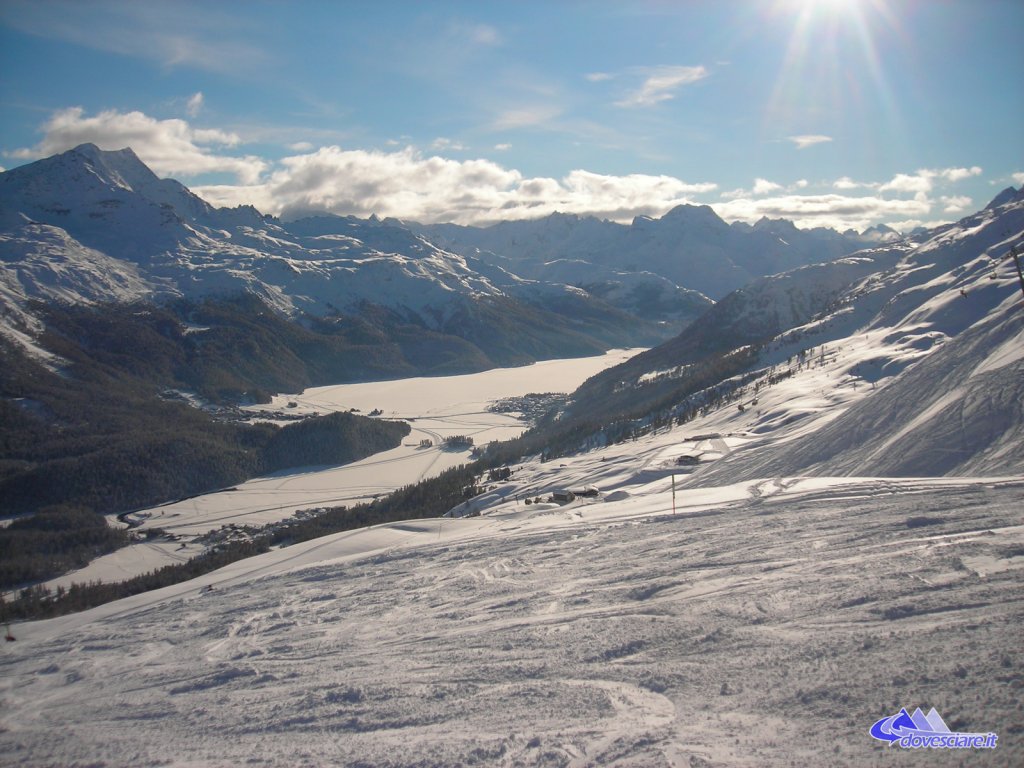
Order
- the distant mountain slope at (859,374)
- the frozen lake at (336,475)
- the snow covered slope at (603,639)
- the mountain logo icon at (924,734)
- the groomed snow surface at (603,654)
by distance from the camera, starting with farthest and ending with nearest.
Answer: the frozen lake at (336,475) → the distant mountain slope at (859,374) → the snow covered slope at (603,639) → the groomed snow surface at (603,654) → the mountain logo icon at (924,734)

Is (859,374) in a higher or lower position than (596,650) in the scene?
higher

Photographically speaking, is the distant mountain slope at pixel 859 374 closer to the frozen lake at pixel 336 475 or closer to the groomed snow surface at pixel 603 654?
the groomed snow surface at pixel 603 654

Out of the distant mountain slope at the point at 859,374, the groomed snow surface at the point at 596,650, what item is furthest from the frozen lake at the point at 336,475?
the groomed snow surface at the point at 596,650

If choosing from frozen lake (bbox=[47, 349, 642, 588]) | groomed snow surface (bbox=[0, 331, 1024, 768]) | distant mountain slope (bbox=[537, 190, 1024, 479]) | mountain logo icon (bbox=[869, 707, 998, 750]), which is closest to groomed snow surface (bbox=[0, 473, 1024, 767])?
groomed snow surface (bbox=[0, 331, 1024, 768])

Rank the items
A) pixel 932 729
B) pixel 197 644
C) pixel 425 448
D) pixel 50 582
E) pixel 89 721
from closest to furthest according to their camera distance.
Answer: pixel 932 729
pixel 89 721
pixel 197 644
pixel 50 582
pixel 425 448

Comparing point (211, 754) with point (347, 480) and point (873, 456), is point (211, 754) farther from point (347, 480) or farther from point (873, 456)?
point (347, 480)

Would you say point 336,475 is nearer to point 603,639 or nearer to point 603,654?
point 603,639

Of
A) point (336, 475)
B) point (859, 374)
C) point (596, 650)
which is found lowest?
point (336, 475)

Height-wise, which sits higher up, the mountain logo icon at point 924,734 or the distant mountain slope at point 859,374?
the distant mountain slope at point 859,374

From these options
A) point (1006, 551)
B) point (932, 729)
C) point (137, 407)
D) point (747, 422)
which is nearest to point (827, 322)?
point (747, 422)

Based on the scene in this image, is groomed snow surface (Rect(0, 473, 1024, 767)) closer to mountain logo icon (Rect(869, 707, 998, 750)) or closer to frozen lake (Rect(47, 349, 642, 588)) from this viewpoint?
mountain logo icon (Rect(869, 707, 998, 750))

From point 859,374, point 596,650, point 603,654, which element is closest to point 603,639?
point 596,650
